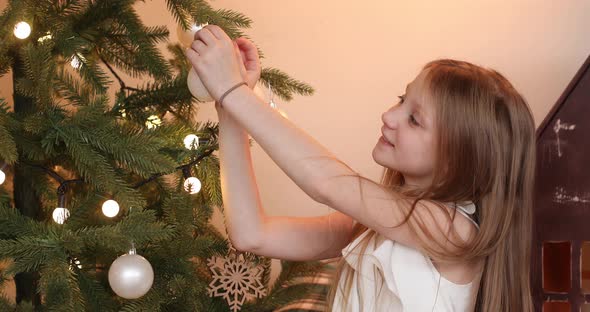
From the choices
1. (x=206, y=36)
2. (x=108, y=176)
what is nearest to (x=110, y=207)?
(x=108, y=176)

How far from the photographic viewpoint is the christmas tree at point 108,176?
3.04 ft

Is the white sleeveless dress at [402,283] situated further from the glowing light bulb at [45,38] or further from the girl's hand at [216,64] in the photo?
the glowing light bulb at [45,38]

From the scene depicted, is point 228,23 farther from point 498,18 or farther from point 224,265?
point 498,18

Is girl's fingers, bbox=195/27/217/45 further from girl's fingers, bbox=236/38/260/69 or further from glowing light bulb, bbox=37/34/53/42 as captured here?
glowing light bulb, bbox=37/34/53/42

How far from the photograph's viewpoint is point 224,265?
48.9 inches

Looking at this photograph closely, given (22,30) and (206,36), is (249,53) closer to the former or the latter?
(206,36)

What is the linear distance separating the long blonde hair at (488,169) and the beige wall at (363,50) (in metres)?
0.70

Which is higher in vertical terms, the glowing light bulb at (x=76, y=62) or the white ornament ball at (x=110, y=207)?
the glowing light bulb at (x=76, y=62)

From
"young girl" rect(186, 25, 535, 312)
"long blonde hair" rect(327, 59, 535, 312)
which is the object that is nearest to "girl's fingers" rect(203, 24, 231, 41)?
"young girl" rect(186, 25, 535, 312)

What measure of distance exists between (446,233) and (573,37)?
896mm

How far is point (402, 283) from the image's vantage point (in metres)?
1.01

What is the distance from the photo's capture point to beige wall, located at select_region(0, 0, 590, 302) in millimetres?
1747

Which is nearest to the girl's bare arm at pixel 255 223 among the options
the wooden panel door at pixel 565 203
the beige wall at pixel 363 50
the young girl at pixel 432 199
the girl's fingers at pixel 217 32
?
the young girl at pixel 432 199

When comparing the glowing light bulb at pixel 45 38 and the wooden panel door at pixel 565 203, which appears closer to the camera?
the glowing light bulb at pixel 45 38
